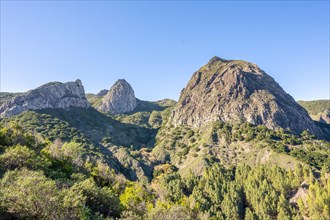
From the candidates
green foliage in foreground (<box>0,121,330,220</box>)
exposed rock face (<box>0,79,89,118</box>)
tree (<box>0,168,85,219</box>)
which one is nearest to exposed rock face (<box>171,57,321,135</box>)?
green foliage in foreground (<box>0,121,330,220</box>)

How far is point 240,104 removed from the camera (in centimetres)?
16025

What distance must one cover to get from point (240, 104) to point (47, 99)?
5257 inches

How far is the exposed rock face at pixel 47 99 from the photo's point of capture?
154 meters

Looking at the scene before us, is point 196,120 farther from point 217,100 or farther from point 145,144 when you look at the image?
point 145,144

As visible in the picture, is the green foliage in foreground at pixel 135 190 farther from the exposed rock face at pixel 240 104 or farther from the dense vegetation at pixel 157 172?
the exposed rock face at pixel 240 104

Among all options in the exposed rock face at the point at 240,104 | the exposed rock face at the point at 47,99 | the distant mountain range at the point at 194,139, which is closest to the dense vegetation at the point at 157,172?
the distant mountain range at the point at 194,139

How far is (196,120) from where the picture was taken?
174 m

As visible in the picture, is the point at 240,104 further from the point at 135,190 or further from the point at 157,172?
the point at 135,190

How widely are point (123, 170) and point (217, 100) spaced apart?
3499 inches

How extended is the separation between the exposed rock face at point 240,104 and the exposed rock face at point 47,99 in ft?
260

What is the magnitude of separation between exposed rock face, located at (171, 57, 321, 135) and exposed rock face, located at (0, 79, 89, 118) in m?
79.4

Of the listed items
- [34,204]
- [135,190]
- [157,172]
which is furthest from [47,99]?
[34,204]

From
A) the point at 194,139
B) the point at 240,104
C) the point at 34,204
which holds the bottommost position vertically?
the point at 194,139

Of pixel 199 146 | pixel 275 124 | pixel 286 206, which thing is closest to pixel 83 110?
pixel 199 146
